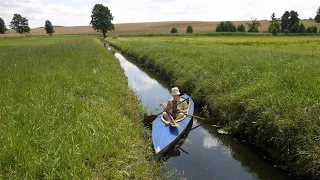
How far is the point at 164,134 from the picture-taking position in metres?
7.12

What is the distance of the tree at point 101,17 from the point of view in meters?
75.2

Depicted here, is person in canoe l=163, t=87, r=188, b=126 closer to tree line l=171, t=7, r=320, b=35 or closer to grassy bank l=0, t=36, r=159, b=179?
grassy bank l=0, t=36, r=159, b=179

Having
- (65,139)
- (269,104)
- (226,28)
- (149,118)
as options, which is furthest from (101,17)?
(65,139)

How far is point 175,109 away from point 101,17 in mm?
72082

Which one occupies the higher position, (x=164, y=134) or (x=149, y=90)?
(x=164, y=134)

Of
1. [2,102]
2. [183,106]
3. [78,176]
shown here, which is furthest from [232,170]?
[2,102]

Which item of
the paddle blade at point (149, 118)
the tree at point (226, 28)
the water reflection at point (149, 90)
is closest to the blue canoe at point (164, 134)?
the paddle blade at point (149, 118)

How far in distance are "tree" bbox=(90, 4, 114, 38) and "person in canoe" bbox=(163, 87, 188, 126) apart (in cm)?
7072

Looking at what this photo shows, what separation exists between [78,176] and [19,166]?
0.91 m

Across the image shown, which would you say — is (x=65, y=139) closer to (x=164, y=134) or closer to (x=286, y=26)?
(x=164, y=134)

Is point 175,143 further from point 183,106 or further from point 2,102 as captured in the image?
point 2,102

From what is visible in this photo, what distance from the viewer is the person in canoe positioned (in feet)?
26.7

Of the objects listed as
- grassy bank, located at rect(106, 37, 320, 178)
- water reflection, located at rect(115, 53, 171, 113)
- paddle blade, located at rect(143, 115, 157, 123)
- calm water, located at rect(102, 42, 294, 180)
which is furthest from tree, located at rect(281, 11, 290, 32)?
paddle blade, located at rect(143, 115, 157, 123)

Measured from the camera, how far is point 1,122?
5336mm
